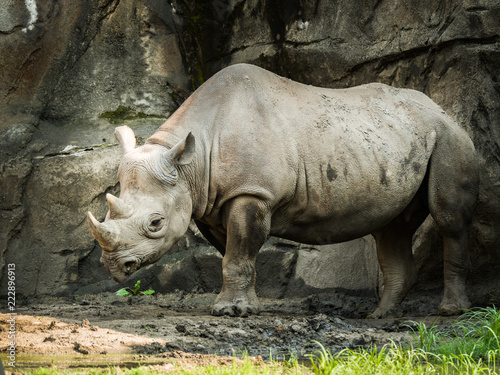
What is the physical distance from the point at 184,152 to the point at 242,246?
925 mm

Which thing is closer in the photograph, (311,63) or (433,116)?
(433,116)

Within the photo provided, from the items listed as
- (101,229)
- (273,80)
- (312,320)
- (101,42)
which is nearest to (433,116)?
(273,80)

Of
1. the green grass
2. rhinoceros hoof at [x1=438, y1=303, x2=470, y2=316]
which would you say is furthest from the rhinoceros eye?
rhinoceros hoof at [x1=438, y1=303, x2=470, y2=316]

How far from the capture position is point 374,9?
800cm

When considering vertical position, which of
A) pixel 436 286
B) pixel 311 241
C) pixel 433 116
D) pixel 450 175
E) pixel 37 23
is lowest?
pixel 436 286

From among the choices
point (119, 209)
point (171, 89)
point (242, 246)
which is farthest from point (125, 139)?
point (171, 89)

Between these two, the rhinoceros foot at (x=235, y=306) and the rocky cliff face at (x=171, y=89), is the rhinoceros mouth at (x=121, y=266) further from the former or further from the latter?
the rocky cliff face at (x=171, y=89)

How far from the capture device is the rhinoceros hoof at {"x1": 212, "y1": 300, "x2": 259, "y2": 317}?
605 centimetres

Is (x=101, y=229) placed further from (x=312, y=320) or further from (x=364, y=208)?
(x=364, y=208)

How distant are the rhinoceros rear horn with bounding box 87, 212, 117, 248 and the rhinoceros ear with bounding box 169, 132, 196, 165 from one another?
2.81 feet

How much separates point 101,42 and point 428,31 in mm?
3829

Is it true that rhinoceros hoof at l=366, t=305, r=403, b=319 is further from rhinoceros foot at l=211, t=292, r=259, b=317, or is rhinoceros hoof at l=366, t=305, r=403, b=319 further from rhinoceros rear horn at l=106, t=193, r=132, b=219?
rhinoceros rear horn at l=106, t=193, r=132, b=219

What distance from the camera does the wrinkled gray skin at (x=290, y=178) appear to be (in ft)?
19.8

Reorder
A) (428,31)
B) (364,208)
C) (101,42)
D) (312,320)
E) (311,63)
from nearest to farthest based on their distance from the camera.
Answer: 1. (312,320)
2. (364,208)
3. (428,31)
4. (311,63)
5. (101,42)
